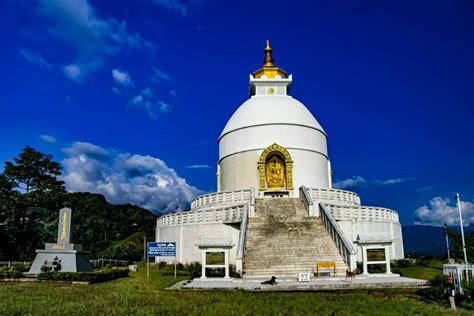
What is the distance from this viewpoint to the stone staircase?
1633 cm

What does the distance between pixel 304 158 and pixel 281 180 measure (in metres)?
2.41

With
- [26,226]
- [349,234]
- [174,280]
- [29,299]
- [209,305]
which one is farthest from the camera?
[26,226]

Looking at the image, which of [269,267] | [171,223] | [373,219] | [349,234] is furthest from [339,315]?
[171,223]

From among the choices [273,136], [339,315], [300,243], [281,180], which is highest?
[273,136]

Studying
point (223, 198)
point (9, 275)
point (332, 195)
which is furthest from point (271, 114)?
point (9, 275)

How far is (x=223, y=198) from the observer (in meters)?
24.7

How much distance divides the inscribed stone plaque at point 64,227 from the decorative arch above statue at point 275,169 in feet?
42.9

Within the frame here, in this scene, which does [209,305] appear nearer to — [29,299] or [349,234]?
[29,299]

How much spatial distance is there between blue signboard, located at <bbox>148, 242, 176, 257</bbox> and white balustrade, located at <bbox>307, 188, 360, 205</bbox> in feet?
30.6

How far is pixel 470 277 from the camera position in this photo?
10.6 m

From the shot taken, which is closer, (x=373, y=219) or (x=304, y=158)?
(x=373, y=219)

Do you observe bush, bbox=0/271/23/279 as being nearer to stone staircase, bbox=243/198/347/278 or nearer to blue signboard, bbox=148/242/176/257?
blue signboard, bbox=148/242/176/257

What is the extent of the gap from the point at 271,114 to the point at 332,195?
8.28 meters

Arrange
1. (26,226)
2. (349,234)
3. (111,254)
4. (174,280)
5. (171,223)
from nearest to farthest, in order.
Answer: (174,280) < (349,234) < (171,223) < (26,226) < (111,254)
